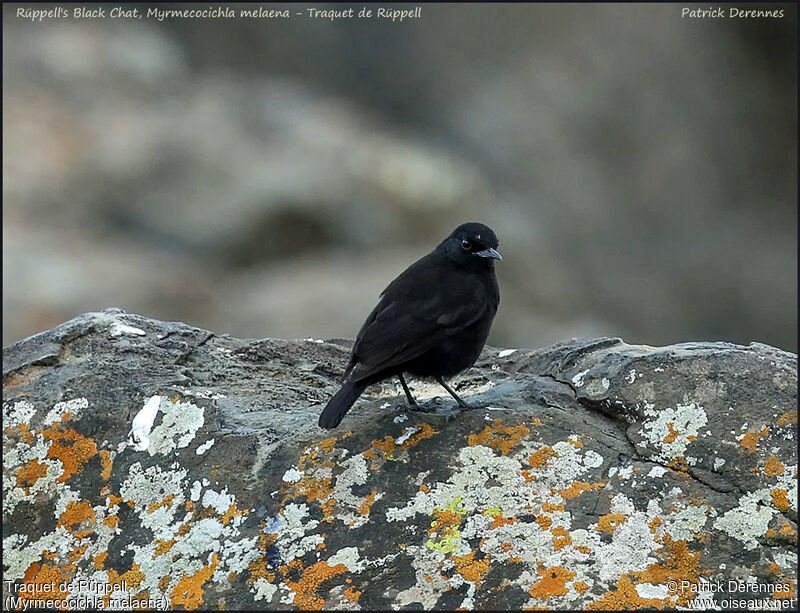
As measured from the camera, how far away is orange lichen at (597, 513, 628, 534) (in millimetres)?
4168

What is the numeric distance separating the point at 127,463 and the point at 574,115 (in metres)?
19.1

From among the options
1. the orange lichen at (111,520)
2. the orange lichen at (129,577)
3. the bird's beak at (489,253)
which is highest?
the bird's beak at (489,253)

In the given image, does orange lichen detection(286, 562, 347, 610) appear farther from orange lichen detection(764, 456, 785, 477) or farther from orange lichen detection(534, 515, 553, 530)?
orange lichen detection(764, 456, 785, 477)

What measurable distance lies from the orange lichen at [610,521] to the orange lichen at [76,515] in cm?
233

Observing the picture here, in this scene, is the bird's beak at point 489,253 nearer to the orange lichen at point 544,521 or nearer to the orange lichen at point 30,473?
the orange lichen at point 544,521

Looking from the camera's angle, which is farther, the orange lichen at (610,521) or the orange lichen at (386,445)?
the orange lichen at (386,445)

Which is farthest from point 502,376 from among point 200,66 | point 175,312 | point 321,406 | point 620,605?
point 200,66

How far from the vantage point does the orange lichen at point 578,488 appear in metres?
4.36

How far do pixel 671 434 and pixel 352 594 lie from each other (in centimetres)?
179

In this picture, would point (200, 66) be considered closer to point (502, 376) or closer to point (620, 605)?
point (502, 376)

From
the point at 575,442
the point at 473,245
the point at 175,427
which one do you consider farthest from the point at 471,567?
the point at 473,245

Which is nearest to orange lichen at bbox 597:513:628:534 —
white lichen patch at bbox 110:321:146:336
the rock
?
the rock

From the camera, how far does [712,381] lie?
4.88m

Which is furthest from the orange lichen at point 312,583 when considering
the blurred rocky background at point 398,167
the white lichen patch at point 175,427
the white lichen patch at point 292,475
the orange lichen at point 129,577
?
the blurred rocky background at point 398,167
